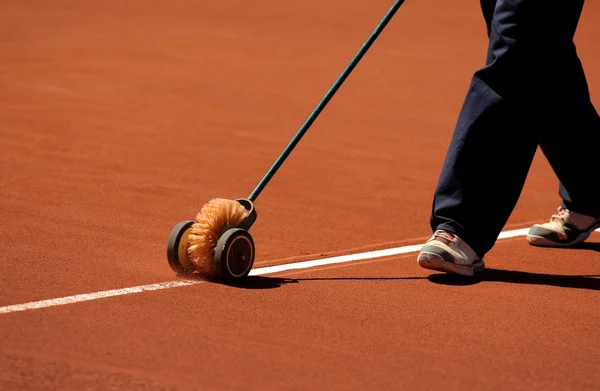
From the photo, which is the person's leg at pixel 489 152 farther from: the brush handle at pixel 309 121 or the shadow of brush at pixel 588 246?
the shadow of brush at pixel 588 246

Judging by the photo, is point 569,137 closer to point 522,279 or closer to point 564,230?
point 564,230

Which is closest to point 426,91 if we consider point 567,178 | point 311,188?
point 311,188

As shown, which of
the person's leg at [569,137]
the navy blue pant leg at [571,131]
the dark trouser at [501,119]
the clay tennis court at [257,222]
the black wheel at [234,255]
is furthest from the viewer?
the navy blue pant leg at [571,131]

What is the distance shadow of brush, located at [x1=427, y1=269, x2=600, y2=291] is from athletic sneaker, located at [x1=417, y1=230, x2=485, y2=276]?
0.04 meters

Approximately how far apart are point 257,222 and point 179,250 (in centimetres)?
125

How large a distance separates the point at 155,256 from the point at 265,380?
156 cm

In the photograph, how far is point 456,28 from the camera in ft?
42.0

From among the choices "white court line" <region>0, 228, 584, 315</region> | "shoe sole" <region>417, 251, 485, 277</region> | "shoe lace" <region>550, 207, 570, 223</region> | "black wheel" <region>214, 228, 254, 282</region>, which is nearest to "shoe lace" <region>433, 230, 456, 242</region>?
"shoe sole" <region>417, 251, 485, 277</region>

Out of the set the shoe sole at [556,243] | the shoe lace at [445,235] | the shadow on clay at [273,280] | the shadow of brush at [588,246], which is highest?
the shoe lace at [445,235]

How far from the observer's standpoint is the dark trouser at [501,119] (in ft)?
15.1

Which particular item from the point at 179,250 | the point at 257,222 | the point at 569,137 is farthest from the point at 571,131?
the point at 179,250

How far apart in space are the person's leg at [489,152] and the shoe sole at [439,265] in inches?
3.9

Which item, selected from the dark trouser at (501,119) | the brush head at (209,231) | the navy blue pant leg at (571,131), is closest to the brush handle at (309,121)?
the brush head at (209,231)

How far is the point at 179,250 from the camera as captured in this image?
4305 mm
